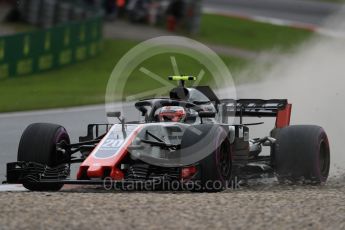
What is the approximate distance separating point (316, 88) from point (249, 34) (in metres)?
22.5

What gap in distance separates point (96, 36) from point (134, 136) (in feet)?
78.2

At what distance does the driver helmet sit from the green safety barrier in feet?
53.8

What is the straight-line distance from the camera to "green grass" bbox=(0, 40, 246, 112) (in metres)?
25.0

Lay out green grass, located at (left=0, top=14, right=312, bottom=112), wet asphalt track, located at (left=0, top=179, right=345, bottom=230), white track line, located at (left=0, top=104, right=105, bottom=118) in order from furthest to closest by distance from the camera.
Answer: green grass, located at (left=0, top=14, right=312, bottom=112)
white track line, located at (left=0, top=104, right=105, bottom=118)
wet asphalt track, located at (left=0, top=179, right=345, bottom=230)

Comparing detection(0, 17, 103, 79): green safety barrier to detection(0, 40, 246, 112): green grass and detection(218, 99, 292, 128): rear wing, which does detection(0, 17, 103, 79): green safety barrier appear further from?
detection(218, 99, 292, 128): rear wing

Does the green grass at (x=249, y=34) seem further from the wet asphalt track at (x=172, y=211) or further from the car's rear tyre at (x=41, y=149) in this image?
the wet asphalt track at (x=172, y=211)

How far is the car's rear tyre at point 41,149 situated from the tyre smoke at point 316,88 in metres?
4.36

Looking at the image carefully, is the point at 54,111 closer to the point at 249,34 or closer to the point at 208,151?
the point at 208,151

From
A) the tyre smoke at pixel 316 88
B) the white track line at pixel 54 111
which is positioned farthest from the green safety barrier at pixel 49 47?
the white track line at pixel 54 111

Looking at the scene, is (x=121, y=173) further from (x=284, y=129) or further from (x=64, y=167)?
(x=284, y=129)

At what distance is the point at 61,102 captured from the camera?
24750mm

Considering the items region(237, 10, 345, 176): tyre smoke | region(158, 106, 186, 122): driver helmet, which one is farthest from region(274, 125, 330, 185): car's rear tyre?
region(237, 10, 345, 176): tyre smoke

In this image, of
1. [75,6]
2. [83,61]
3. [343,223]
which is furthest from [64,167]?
[75,6]

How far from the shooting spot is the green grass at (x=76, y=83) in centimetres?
2498
